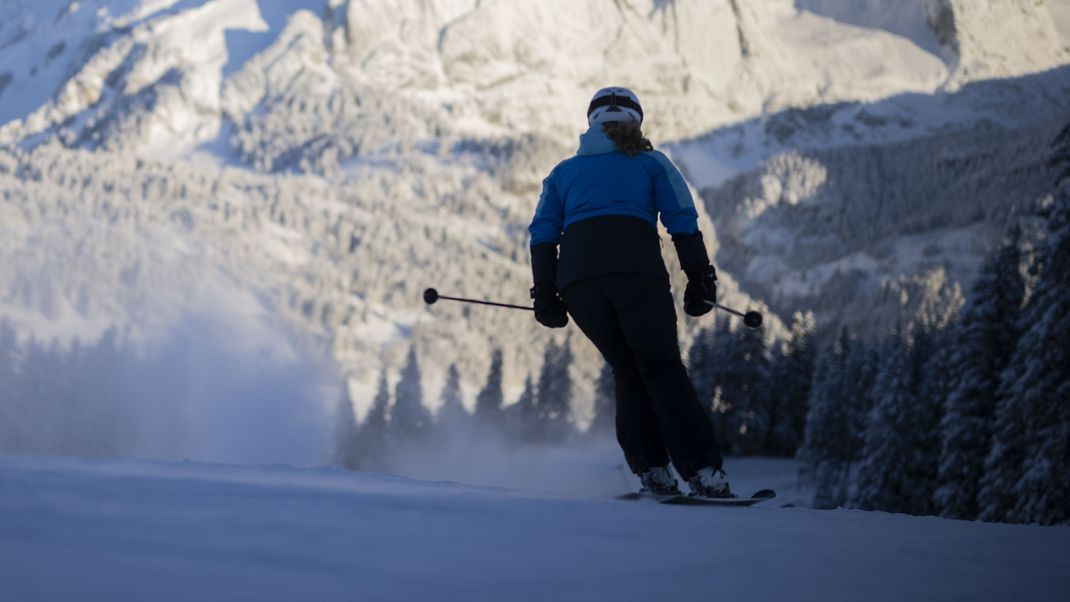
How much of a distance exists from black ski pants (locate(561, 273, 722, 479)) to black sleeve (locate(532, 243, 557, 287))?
20cm

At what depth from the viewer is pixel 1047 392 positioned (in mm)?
14695

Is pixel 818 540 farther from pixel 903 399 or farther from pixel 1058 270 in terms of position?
pixel 903 399

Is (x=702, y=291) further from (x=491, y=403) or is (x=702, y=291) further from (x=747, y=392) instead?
(x=491, y=403)

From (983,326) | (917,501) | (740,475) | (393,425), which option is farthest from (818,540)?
(393,425)

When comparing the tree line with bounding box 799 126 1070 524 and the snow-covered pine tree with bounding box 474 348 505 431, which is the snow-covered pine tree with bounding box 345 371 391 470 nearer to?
the snow-covered pine tree with bounding box 474 348 505 431

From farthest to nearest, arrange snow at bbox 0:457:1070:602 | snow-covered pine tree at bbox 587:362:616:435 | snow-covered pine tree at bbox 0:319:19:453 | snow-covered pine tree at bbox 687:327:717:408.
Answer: snow-covered pine tree at bbox 587:362:616:435 < snow-covered pine tree at bbox 687:327:717:408 < snow-covered pine tree at bbox 0:319:19:453 < snow at bbox 0:457:1070:602

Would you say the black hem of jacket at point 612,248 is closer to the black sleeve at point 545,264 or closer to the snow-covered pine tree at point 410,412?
the black sleeve at point 545,264

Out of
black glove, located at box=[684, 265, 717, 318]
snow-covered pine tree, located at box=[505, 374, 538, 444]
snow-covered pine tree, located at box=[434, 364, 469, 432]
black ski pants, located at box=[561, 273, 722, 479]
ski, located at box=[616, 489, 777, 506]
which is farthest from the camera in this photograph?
snow-covered pine tree, located at box=[505, 374, 538, 444]

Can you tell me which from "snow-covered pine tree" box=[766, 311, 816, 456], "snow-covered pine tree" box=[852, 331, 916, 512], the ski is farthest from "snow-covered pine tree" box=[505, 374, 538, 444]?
the ski

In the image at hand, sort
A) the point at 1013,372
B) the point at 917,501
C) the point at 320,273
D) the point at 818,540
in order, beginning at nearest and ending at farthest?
the point at 818,540 → the point at 1013,372 → the point at 917,501 → the point at 320,273

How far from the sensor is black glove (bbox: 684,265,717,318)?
578 cm

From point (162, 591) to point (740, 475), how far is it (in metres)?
45.8

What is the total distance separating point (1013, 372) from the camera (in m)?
16.6

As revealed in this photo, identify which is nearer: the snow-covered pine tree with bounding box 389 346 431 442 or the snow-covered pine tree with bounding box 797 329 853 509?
the snow-covered pine tree with bounding box 797 329 853 509
